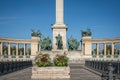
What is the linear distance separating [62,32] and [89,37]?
33.8m

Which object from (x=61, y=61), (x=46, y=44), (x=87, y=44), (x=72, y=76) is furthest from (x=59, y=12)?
(x=61, y=61)

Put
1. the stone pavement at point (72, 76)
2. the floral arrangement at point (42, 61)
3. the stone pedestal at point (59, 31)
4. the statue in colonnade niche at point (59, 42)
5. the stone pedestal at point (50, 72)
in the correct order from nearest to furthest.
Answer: the stone pavement at point (72, 76)
the stone pedestal at point (50, 72)
the floral arrangement at point (42, 61)
the statue in colonnade niche at point (59, 42)
the stone pedestal at point (59, 31)

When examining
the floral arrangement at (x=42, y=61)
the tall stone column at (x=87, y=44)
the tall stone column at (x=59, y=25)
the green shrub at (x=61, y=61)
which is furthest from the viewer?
the tall stone column at (x=87, y=44)

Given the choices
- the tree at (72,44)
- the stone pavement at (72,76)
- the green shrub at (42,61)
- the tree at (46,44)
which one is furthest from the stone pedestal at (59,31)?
the green shrub at (42,61)

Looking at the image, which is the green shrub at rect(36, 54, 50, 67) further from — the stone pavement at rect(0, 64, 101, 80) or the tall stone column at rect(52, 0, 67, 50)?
the tall stone column at rect(52, 0, 67, 50)

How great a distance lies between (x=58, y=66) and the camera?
86.2 feet

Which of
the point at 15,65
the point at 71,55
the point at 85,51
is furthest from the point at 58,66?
the point at 85,51

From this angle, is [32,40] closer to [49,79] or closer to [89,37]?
[89,37]

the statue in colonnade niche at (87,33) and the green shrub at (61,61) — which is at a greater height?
the statue in colonnade niche at (87,33)

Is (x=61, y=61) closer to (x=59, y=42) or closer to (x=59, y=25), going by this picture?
(x=59, y=42)

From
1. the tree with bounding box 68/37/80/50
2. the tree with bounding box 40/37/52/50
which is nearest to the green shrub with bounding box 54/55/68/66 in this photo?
the tree with bounding box 40/37/52/50

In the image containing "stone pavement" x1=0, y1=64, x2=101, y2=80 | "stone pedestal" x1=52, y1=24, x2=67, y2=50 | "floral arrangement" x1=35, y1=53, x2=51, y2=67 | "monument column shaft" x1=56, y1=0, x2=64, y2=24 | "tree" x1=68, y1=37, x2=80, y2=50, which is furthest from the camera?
"tree" x1=68, y1=37, x2=80, y2=50

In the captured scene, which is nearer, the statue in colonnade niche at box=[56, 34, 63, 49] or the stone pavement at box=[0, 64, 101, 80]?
the stone pavement at box=[0, 64, 101, 80]

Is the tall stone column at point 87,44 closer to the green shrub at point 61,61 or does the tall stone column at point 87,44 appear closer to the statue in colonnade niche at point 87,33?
the statue in colonnade niche at point 87,33
